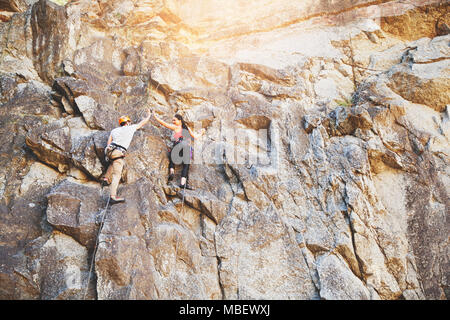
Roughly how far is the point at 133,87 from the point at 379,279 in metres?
11.4

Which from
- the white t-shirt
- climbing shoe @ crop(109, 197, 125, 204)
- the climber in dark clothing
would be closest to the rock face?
climbing shoe @ crop(109, 197, 125, 204)

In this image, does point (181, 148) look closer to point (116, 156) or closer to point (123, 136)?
point (123, 136)

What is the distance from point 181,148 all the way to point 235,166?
193 cm

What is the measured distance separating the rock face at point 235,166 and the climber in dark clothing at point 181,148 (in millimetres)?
431

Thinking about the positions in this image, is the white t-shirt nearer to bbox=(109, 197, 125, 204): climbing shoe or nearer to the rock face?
the rock face

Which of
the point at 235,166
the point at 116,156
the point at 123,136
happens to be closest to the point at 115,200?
the point at 116,156

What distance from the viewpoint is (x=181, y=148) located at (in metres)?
9.52

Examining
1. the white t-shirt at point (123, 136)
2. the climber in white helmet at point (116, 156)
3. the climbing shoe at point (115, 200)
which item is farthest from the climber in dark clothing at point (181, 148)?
the climbing shoe at point (115, 200)

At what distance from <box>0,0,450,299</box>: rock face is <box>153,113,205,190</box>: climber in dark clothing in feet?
1.41

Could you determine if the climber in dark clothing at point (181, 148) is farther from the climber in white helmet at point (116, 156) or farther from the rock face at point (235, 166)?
the climber in white helmet at point (116, 156)

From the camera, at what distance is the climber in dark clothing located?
9164mm

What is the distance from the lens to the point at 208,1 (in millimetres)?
18031

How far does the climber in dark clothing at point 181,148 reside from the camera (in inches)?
361

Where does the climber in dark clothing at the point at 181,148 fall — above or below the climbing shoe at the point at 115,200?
above
